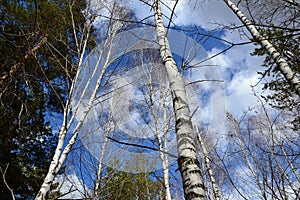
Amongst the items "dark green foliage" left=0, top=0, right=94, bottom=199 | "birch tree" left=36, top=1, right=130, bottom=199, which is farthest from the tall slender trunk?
"dark green foliage" left=0, top=0, right=94, bottom=199

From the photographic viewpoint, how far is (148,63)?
341 inches

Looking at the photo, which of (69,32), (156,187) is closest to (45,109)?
(69,32)

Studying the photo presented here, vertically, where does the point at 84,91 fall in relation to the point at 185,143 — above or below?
above

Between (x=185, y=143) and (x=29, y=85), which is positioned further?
(x=29, y=85)

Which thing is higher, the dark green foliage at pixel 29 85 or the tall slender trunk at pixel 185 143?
the dark green foliage at pixel 29 85

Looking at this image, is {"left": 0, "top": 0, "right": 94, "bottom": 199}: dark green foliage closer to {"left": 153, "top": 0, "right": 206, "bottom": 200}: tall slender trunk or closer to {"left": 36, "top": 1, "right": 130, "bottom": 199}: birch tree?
{"left": 36, "top": 1, "right": 130, "bottom": 199}: birch tree

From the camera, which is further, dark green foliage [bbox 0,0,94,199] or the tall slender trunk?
dark green foliage [bbox 0,0,94,199]

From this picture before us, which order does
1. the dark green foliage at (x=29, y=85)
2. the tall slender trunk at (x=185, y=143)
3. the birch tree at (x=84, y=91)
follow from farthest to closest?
1. the dark green foliage at (x=29, y=85)
2. the birch tree at (x=84, y=91)
3. the tall slender trunk at (x=185, y=143)

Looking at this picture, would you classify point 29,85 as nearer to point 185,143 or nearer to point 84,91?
point 84,91

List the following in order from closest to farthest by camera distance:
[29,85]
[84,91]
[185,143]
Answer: [185,143] < [84,91] < [29,85]

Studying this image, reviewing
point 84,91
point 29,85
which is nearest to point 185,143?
point 84,91

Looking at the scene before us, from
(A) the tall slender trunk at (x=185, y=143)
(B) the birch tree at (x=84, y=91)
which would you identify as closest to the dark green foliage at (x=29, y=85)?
(B) the birch tree at (x=84, y=91)

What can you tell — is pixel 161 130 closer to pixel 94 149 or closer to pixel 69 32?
pixel 94 149

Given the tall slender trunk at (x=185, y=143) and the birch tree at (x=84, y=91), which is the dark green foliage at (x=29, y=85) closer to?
the birch tree at (x=84, y=91)
